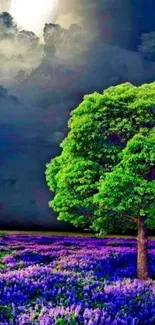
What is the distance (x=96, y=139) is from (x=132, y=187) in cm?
222

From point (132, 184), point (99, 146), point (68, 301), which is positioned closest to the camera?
point (68, 301)

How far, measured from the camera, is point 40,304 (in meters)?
7.65

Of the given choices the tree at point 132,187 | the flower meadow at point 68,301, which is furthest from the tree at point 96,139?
the flower meadow at point 68,301

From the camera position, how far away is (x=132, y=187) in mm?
14609

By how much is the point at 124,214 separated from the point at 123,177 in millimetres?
1965

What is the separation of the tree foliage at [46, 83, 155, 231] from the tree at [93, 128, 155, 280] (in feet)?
0.17

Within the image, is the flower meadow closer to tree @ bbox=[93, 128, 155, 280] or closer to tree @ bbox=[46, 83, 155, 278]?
tree @ bbox=[93, 128, 155, 280]

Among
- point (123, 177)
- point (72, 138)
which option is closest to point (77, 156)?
point (72, 138)

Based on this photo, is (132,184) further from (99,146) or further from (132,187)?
(99,146)

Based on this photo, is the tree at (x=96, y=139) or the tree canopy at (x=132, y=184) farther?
the tree at (x=96, y=139)

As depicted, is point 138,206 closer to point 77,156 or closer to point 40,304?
point 77,156

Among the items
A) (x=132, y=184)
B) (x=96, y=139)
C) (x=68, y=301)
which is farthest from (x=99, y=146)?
(x=68, y=301)

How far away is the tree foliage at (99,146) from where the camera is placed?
15359 millimetres

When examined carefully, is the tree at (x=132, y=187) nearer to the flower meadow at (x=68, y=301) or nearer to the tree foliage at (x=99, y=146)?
the tree foliage at (x=99, y=146)
